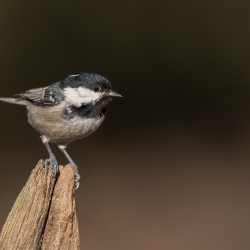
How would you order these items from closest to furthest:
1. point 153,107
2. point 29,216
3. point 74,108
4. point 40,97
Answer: point 29,216 < point 74,108 < point 40,97 < point 153,107

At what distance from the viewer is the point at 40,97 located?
14.1 ft

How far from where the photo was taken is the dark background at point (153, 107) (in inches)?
278

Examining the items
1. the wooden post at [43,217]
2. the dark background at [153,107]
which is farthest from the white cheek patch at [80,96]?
the dark background at [153,107]

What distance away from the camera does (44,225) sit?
2.57 metres

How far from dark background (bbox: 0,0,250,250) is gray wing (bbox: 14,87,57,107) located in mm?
2644

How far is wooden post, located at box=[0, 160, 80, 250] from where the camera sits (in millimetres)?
2470

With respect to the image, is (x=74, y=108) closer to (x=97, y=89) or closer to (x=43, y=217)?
(x=97, y=89)

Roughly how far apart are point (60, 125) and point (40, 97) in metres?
0.46

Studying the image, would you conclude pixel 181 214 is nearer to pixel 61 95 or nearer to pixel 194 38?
pixel 194 38

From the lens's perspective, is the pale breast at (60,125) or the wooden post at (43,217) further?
the pale breast at (60,125)

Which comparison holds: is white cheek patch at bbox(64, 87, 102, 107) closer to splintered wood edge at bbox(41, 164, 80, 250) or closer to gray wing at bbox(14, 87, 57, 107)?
gray wing at bbox(14, 87, 57, 107)

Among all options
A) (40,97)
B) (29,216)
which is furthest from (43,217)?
(40,97)

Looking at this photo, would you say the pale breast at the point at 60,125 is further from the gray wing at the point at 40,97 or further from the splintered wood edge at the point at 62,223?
the splintered wood edge at the point at 62,223

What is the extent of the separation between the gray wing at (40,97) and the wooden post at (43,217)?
1488 millimetres
